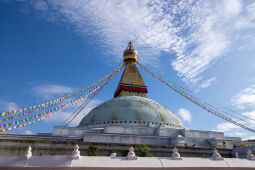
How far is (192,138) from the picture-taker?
617 inches

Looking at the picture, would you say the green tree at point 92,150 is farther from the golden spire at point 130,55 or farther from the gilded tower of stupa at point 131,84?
the golden spire at point 130,55

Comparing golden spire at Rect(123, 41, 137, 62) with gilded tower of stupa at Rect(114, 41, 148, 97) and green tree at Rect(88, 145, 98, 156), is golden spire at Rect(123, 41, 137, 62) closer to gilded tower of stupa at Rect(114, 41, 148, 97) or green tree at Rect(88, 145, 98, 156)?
gilded tower of stupa at Rect(114, 41, 148, 97)

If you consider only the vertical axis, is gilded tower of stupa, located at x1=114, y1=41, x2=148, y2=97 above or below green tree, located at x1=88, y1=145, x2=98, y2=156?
above

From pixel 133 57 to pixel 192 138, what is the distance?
1776 centimetres

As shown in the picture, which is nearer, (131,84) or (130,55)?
(131,84)

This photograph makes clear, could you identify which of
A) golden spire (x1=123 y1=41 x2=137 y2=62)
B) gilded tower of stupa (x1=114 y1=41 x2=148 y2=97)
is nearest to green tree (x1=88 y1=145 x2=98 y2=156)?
gilded tower of stupa (x1=114 y1=41 x2=148 y2=97)

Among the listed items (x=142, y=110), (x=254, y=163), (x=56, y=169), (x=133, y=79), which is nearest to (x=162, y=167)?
(x=56, y=169)

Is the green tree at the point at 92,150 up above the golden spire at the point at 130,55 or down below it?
below

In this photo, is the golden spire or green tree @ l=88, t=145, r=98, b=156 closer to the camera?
green tree @ l=88, t=145, r=98, b=156

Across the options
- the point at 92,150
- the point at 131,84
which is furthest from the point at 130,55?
the point at 92,150

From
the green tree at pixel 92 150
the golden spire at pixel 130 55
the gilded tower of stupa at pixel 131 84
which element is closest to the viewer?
the green tree at pixel 92 150

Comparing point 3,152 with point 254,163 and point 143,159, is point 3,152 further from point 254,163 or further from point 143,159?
point 254,163

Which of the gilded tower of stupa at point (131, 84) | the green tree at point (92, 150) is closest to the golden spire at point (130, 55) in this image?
the gilded tower of stupa at point (131, 84)

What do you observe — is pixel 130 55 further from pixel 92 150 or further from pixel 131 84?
pixel 92 150
